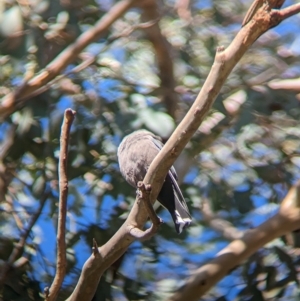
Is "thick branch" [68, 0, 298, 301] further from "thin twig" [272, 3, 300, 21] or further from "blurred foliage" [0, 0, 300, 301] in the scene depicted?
"blurred foliage" [0, 0, 300, 301]

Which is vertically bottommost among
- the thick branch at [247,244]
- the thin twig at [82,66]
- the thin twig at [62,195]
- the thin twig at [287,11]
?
the thick branch at [247,244]

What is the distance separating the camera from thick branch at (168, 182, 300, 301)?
3652mm

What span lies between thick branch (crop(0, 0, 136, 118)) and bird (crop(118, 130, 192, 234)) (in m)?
0.57

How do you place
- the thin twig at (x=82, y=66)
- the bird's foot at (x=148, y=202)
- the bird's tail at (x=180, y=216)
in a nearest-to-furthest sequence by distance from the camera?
the bird's foot at (x=148, y=202) → the bird's tail at (x=180, y=216) → the thin twig at (x=82, y=66)

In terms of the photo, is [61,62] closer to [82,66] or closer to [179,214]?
[82,66]

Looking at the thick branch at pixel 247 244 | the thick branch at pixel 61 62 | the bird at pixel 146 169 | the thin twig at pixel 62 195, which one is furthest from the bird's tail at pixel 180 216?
the thick branch at pixel 61 62

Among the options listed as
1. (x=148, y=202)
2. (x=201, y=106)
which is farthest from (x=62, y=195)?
(x=201, y=106)

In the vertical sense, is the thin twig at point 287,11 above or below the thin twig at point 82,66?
above

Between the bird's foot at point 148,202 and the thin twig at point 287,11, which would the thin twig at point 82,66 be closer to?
the thin twig at point 287,11

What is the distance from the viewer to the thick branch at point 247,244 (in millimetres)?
3652

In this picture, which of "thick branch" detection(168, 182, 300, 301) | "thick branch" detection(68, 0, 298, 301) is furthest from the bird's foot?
"thick branch" detection(168, 182, 300, 301)

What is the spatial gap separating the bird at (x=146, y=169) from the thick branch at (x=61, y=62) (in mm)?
569

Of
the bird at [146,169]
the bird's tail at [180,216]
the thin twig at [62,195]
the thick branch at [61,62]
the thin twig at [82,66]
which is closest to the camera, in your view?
the thin twig at [62,195]

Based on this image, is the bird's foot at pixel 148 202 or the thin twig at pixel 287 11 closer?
the bird's foot at pixel 148 202
